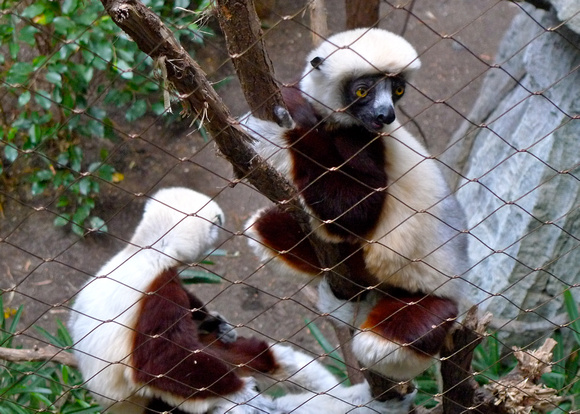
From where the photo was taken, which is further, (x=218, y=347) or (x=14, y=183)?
(x=14, y=183)

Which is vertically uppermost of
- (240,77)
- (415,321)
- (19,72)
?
(240,77)

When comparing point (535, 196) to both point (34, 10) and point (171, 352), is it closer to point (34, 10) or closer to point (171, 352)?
point (171, 352)

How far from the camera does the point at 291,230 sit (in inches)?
126

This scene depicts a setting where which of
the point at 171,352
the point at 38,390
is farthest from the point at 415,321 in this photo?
the point at 38,390

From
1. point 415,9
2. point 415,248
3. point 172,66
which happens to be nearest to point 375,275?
point 415,248

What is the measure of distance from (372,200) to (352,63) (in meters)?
0.58

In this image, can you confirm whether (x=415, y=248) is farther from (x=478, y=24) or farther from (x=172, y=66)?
(x=478, y=24)

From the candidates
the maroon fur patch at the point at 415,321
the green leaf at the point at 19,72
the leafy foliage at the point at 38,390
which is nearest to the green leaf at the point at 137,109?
the green leaf at the point at 19,72

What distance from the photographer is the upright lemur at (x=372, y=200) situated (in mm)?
2686

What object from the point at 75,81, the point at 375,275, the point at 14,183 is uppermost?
the point at 375,275

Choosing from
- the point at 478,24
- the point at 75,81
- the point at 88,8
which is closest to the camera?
the point at 88,8

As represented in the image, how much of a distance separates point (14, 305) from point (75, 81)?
1724mm

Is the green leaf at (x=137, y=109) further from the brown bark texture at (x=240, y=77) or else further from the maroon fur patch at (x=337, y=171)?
the brown bark texture at (x=240, y=77)

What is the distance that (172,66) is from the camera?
1.83 m
